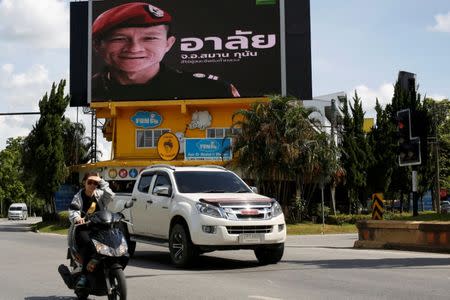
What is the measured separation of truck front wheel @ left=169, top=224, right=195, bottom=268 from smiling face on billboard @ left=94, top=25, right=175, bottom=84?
103 feet

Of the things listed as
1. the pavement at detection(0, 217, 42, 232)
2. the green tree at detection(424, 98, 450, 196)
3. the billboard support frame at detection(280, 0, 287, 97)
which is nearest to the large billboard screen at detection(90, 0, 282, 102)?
the billboard support frame at detection(280, 0, 287, 97)

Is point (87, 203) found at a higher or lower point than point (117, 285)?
higher

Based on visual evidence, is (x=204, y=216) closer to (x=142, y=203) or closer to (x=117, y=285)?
(x=142, y=203)

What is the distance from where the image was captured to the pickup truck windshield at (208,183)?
13000 millimetres

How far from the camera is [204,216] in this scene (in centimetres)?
1179

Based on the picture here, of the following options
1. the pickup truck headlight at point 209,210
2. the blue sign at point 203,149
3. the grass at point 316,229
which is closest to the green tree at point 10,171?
the blue sign at point 203,149

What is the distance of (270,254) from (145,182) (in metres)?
3.31

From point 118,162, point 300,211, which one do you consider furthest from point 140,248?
point 118,162

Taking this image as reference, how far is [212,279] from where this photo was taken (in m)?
10.8

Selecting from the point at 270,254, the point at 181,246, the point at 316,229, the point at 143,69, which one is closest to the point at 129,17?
the point at 143,69

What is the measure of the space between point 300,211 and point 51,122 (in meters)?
16.8

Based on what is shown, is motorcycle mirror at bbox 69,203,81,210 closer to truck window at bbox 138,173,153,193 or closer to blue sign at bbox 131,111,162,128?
truck window at bbox 138,173,153,193

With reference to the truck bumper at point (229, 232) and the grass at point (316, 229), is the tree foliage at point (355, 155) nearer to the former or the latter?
the grass at point (316, 229)

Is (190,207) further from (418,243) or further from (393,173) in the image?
(393,173)
